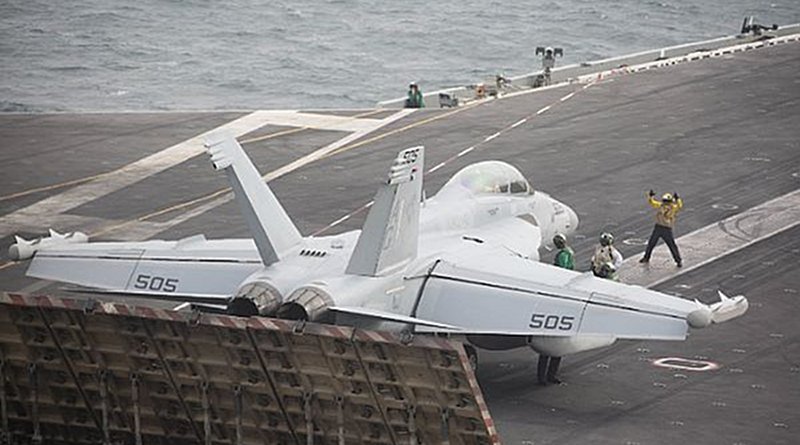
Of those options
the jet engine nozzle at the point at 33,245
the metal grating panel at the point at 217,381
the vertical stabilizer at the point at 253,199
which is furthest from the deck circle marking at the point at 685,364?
the jet engine nozzle at the point at 33,245

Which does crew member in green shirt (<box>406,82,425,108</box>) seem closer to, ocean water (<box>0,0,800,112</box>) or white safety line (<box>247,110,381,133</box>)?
white safety line (<box>247,110,381,133</box>)

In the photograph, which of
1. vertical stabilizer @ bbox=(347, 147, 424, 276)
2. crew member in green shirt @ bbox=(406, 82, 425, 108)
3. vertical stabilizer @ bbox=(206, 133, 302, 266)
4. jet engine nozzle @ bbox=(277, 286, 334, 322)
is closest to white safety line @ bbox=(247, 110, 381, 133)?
crew member in green shirt @ bbox=(406, 82, 425, 108)

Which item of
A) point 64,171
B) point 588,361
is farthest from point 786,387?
point 64,171

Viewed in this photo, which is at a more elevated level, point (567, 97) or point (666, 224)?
point (666, 224)

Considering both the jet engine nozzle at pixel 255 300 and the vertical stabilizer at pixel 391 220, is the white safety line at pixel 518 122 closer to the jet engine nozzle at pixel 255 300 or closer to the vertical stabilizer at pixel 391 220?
the vertical stabilizer at pixel 391 220

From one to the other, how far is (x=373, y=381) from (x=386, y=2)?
12489 centimetres

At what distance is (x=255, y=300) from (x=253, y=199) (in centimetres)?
221

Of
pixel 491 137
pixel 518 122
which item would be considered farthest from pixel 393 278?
pixel 518 122

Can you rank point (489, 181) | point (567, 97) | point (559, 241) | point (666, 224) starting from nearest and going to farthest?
point (559, 241) < point (489, 181) < point (666, 224) < point (567, 97)

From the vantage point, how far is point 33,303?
26.8 metres

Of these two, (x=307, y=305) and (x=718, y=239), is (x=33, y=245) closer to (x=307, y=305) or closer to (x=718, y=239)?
(x=307, y=305)

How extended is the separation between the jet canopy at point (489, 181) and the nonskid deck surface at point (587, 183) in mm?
3843

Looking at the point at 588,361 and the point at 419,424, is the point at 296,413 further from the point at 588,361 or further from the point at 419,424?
the point at 588,361

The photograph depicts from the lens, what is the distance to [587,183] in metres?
50.5
